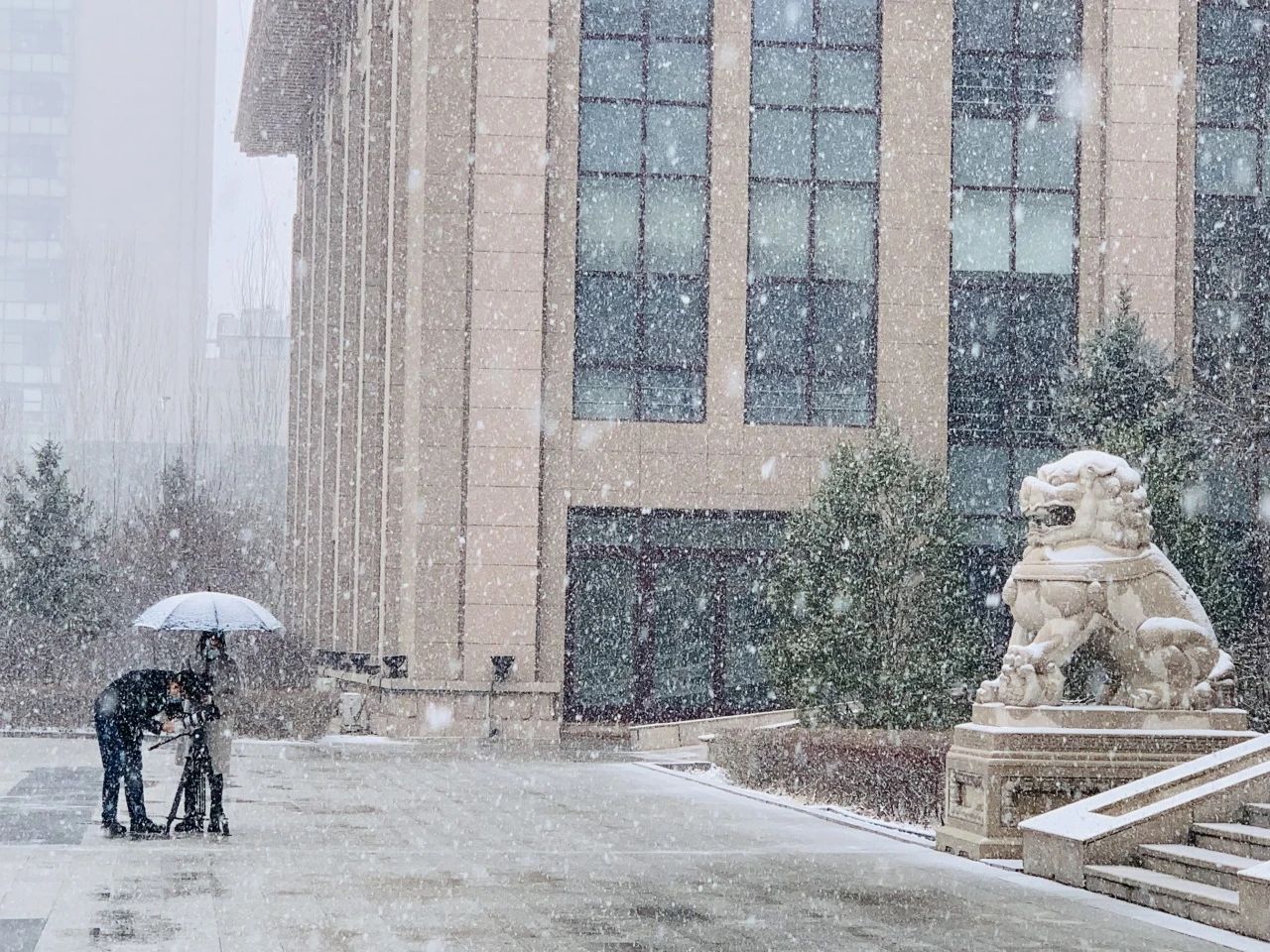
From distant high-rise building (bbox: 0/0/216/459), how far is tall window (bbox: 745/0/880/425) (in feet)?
244

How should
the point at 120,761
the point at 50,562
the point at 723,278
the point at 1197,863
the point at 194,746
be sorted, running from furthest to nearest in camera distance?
the point at 50,562, the point at 723,278, the point at 194,746, the point at 120,761, the point at 1197,863

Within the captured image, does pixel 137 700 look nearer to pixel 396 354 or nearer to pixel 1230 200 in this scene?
pixel 396 354

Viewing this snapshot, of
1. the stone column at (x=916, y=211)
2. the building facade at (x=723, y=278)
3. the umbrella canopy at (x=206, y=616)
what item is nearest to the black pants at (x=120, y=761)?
the umbrella canopy at (x=206, y=616)

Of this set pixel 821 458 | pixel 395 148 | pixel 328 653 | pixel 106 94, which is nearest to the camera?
pixel 821 458

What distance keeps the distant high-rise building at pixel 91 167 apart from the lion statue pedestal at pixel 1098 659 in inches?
3609

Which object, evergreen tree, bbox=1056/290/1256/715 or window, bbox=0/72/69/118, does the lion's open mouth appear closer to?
evergreen tree, bbox=1056/290/1256/715

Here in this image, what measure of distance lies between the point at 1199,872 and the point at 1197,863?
0.23ft

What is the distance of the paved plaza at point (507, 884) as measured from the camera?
1066cm

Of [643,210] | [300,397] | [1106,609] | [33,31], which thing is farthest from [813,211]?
[33,31]

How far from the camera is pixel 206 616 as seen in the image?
1590 cm

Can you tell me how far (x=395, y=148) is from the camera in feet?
118

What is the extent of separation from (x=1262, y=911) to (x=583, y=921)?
4.12 meters

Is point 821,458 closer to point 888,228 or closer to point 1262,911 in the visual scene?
point 888,228

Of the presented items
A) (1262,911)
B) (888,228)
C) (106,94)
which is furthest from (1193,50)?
(106,94)
